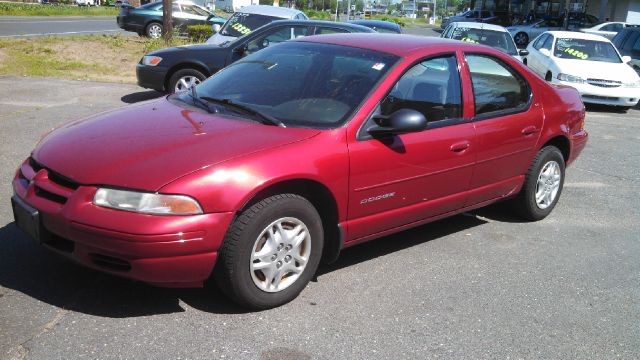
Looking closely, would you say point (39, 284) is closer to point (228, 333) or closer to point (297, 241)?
point (228, 333)

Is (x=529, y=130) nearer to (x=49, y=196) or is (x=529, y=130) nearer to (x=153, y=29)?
(x=49, y=196)

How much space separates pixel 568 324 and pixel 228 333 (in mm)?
2015

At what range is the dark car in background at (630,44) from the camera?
642 inches

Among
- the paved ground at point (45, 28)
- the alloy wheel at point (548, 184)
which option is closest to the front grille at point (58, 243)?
the alloy wheel at point (548, 184)

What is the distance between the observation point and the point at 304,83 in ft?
14.4

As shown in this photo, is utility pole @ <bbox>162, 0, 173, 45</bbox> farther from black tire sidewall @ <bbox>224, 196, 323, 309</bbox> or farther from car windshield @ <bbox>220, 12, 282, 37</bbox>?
black tire sidewall @ <bbox>224, 196, 323, 309</bbox>

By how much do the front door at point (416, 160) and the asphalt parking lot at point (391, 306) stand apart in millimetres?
420

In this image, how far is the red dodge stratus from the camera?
3.29m

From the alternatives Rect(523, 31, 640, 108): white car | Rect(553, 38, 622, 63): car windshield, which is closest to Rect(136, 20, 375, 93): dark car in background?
Rect(523, 31, 640, 108): white car

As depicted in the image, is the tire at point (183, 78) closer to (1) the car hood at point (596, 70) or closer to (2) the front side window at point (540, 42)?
(1) the car hood at point (596, 70)

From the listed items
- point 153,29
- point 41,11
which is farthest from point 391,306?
point 41,11

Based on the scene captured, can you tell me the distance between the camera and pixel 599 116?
500 inches

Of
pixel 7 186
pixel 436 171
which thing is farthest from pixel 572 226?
pixel 7 186

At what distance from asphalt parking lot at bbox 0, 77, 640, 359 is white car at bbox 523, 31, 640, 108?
324 inches
